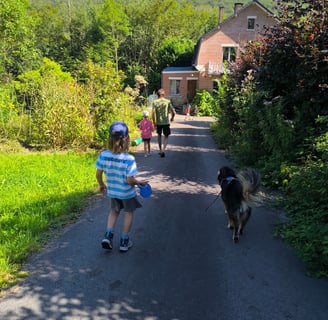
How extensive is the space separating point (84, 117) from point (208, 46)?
2601cm

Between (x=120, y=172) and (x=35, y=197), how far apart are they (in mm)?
3085

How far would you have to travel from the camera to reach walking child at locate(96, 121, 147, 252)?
12.2 ft

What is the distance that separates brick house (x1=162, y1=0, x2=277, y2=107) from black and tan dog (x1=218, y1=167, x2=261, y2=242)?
29266 millimetres

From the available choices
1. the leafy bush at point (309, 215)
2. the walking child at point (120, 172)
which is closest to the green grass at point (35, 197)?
the walking child at point (120, 172)

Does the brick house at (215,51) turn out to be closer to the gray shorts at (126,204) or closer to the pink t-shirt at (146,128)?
the pink t-shirt at (146,128)

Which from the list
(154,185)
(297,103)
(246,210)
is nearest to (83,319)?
(246,210)

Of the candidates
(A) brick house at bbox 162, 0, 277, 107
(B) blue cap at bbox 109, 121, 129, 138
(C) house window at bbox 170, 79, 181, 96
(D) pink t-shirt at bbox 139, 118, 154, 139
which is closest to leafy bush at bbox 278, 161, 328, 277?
(B) blue cap at bbox 109, 121, 129, 138

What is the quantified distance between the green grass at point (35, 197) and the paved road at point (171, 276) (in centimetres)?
25

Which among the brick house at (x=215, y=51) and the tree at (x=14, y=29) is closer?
the tree at (x=14, y=29)

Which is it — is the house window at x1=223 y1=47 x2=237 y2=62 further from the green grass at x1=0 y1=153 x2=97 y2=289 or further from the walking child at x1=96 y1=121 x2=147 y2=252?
the walking child at x1=96 y1=121 x2=147 y2=252

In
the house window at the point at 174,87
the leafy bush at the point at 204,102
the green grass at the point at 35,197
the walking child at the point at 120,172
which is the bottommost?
the green grass at the point at 35,197

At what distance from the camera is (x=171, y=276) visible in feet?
11.5

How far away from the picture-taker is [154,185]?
6.78 meters

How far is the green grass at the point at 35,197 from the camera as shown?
4055 mm
